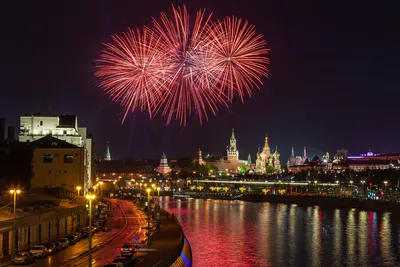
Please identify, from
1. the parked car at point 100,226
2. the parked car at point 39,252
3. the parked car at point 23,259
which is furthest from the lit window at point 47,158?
the parked car at point 23,259

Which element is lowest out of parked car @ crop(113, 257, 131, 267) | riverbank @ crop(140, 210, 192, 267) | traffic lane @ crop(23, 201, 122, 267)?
traffic lane @ crop(23, 201, 122, 267)

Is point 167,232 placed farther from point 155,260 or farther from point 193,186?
point 193,186

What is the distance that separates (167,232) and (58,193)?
17110mm

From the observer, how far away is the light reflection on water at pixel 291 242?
3294cm

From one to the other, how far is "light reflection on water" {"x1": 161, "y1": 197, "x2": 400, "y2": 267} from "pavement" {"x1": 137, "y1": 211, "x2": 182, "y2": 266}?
1.84 m

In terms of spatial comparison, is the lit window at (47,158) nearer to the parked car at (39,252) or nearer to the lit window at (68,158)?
the lit window at (68,158)

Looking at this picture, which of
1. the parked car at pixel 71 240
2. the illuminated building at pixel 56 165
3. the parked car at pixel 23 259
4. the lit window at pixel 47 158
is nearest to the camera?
the parked car at pixel 23 259

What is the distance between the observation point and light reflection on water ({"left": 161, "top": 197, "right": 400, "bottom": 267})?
3294 centimetres

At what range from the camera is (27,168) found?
46.0 meters

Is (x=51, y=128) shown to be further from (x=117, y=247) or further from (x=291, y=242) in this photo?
(x=117, y=247)

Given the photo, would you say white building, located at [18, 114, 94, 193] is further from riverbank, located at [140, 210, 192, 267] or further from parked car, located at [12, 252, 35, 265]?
parked car, located at [12, 252, 35, 265]

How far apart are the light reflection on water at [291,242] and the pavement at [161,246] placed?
6.04ft

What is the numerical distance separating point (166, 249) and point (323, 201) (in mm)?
77146

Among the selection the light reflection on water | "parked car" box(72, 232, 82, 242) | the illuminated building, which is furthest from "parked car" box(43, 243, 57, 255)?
the illuminated building
